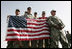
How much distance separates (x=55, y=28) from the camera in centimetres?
821

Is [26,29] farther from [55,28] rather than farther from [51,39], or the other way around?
[55,28]

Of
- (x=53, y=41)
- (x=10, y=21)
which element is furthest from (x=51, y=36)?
(x=10, y=21)

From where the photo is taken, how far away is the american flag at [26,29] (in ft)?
25.6

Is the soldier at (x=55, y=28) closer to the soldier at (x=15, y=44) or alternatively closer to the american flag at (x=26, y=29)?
the american flag at (x=26, y=29)

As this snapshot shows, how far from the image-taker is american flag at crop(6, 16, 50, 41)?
7793mm

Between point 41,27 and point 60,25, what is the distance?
3.56 feet

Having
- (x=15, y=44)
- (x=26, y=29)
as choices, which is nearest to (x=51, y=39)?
(x=26, y=29)

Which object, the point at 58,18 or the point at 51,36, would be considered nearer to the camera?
the point at 51,36

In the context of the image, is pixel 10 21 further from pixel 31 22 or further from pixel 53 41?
pixel 53 41

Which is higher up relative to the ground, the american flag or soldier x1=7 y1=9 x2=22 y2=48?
the american flag

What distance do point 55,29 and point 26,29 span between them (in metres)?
1.63

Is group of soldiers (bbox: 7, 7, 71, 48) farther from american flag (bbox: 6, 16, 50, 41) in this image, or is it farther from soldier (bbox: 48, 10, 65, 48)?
american flag (bbox: 6, 16, 50, 41)

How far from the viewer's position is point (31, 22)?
834 cm

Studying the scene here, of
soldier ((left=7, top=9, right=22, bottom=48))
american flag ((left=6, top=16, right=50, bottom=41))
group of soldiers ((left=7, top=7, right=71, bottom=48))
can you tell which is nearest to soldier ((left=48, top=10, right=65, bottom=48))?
group of soldiers ((left=7, top=7, right=71, bottom=48))
